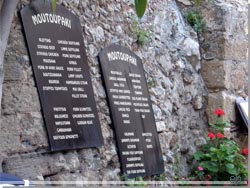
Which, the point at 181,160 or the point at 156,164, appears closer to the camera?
the point at 156,164

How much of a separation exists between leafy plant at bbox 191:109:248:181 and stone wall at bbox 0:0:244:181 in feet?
0.52

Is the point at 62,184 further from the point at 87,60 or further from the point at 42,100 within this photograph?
the point at 87,60

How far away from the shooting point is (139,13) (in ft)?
7.72

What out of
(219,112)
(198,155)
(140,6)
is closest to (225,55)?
(219,112)

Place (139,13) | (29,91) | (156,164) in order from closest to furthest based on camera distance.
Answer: (139,13) < (29,91) < (156,164)

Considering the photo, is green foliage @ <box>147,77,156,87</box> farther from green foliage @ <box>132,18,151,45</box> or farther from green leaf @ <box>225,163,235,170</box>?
green leaf @ <box>225,163,235,170</box>

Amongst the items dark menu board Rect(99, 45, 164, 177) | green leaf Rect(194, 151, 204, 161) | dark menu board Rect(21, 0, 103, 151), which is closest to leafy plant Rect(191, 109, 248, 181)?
green leaf Rect(194, 151, 204, 161)

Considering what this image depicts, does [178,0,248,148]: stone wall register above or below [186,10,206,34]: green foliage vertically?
below

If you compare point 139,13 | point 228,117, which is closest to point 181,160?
point 228,117

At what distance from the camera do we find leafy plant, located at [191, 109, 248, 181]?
465 cm

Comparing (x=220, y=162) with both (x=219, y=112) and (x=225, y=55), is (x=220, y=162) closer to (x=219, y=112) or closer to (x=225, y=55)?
(x=219, y=112)

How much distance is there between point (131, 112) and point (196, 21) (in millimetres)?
1748

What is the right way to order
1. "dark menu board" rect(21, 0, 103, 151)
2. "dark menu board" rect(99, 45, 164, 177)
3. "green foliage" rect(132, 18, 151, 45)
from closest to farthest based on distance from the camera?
"dark menu board" rect(21, 0, 103, 151)
"dark menu board" rect(99, 45, 164, 177)
"green foliage" rect(132, 18, 151, 45)

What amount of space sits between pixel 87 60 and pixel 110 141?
0.63m
